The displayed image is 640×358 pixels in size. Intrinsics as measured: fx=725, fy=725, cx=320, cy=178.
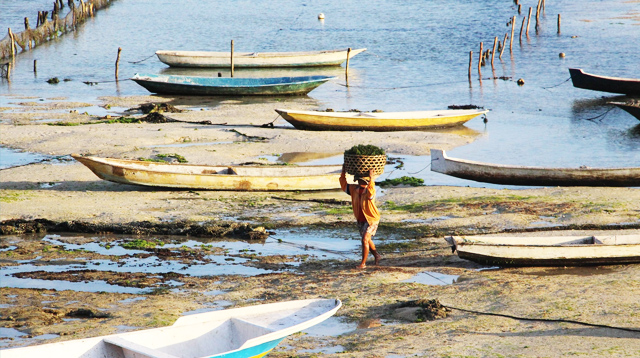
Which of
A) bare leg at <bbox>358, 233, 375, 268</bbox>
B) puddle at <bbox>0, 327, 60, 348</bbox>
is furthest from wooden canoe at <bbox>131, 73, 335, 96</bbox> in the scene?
puddle at <bbox>0, 327, 60, 348</bbox>

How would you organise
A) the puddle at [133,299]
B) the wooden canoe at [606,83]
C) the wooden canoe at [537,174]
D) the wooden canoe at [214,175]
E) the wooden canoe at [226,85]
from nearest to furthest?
the puddle at [133,299] < the wooden canoe at [214,175] < the wooden canoe at [537,174] < the wooden canoe at [226,85] < the wooden canoe at [606,83]

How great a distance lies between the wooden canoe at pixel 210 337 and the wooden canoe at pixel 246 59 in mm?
31078

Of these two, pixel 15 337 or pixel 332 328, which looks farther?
pixel 332 328

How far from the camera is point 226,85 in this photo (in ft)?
91.4

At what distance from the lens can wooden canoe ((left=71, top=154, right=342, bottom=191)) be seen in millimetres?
14195

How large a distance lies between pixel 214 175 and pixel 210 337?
8277 millimetres

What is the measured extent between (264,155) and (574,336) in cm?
1203

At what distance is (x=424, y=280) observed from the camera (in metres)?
9.48

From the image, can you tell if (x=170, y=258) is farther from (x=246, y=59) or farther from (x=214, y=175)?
(x=246, y=59)

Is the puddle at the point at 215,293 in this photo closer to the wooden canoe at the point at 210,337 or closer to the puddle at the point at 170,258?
the puddle at the point at 170,258

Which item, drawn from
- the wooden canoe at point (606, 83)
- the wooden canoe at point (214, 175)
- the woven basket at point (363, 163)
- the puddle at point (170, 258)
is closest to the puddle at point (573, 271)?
the woven basket at point (363, 163)

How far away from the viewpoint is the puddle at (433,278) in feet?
30.8

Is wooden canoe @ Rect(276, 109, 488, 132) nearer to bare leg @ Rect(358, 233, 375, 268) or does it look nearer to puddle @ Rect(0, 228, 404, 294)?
puddle @ Rect(0, 228, 404, 294)

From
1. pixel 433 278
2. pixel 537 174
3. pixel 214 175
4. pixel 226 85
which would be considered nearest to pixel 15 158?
Result: pixel 214 175
